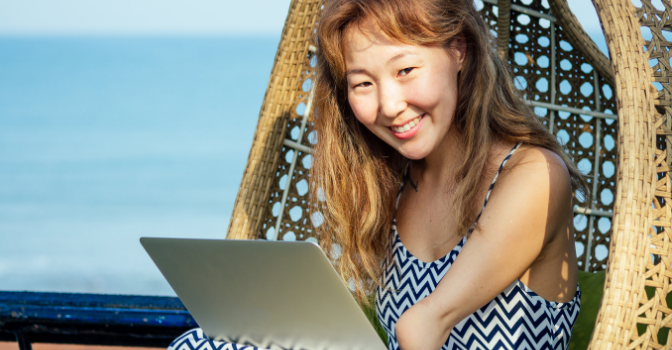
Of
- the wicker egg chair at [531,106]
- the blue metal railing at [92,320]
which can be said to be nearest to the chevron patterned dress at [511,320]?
the wicker egg chair at [531,106]

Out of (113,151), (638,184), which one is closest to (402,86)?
(638,184)

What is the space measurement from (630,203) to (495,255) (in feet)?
0.77

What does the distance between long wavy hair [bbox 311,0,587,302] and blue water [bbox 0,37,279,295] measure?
138 inches

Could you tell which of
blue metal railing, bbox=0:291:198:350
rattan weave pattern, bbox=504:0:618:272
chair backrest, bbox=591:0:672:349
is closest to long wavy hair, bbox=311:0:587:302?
chair backrest, bbox=591:0:672:349

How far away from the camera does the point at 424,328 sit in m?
0.92

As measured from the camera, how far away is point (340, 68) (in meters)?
1.07

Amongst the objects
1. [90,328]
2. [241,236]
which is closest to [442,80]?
[241,236]

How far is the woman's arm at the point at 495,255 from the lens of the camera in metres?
0.92

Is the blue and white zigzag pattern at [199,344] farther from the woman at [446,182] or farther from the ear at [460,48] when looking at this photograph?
the ear at [460,48]

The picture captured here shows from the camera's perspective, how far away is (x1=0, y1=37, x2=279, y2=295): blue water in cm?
506

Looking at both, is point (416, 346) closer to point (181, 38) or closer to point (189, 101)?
point (189, 101)

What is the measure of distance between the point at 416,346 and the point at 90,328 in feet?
4.39

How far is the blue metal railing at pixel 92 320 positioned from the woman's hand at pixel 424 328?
108cm

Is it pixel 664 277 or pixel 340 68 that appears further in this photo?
pixel 340 68
